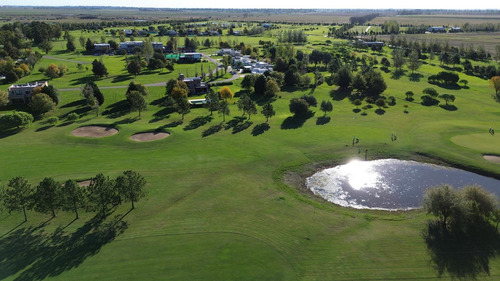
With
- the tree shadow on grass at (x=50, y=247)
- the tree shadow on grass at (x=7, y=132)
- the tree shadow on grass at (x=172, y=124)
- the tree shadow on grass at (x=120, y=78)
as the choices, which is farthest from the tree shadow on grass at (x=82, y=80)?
the tree shadow on grass at (x=50, y=247)

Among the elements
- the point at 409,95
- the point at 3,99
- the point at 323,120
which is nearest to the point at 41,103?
the point at 3,99

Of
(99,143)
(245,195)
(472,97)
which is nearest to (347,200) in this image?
(245,195)

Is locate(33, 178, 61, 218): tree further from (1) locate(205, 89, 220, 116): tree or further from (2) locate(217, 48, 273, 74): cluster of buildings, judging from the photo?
(2) locate(217, 48, 273, 74): cluster of buildings

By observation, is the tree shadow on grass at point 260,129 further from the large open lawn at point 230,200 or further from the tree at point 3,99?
the tree at point 3,99

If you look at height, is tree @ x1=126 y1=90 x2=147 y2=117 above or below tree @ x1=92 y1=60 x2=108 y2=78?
below

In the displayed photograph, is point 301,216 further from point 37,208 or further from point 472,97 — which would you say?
point 472,97

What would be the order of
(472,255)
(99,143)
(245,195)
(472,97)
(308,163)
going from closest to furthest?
(472,255)
(245,195)
(308,163)
(99,143)
(472,97)

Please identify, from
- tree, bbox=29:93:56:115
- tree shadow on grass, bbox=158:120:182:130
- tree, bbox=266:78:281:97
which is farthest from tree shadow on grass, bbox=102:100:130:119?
tree, bbox=266:78:281:97
